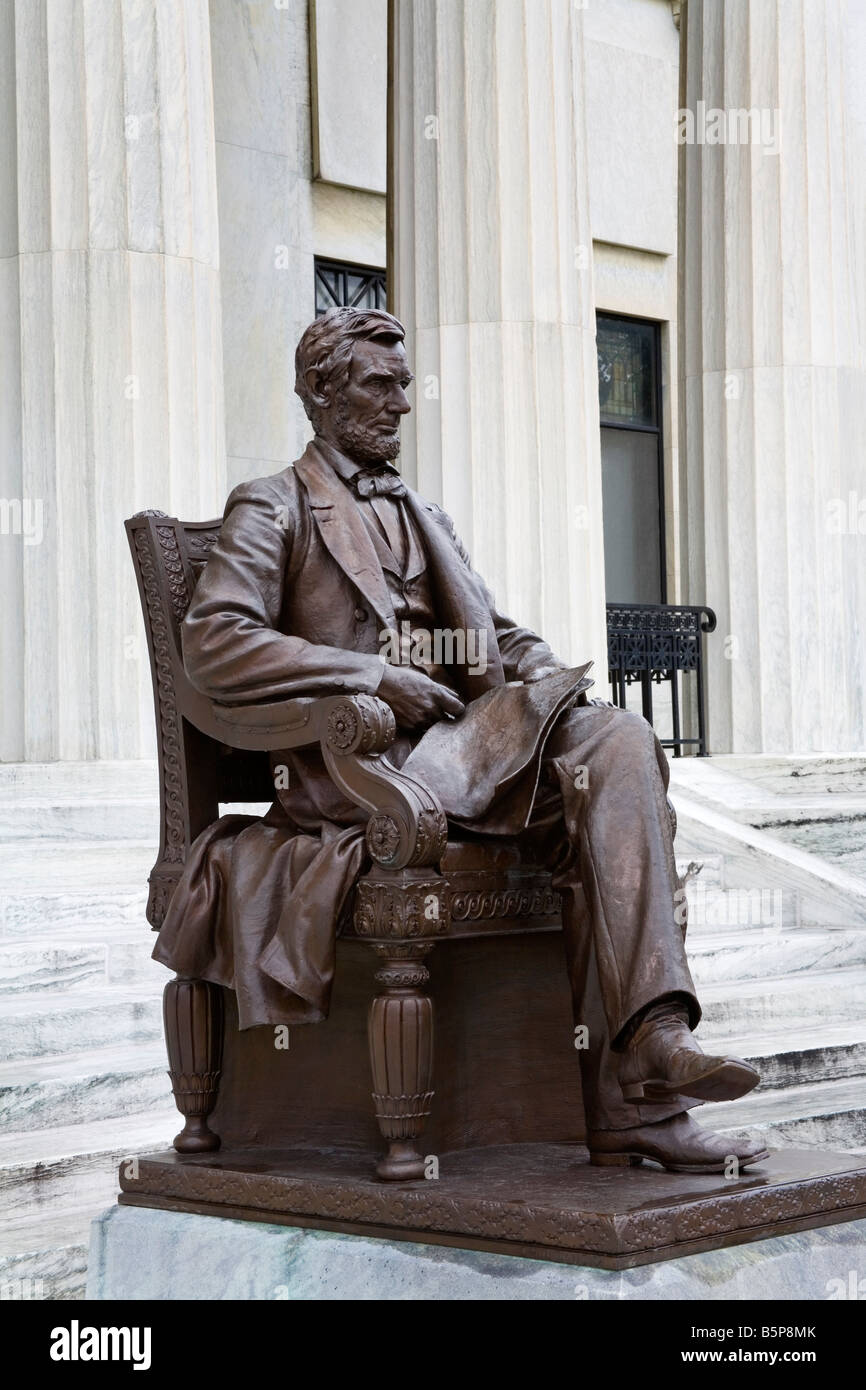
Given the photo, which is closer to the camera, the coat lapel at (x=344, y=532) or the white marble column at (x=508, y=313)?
the coat lapel at (x=344, y=532)

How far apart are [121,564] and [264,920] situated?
4.67 m

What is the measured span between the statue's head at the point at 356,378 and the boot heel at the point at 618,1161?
1825mm

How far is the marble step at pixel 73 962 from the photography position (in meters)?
7.08

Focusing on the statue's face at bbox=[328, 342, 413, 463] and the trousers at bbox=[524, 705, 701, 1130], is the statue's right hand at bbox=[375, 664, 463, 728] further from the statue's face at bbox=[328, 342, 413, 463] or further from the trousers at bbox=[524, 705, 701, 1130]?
the statue's face at bbox=[328, 342, 413, 463]

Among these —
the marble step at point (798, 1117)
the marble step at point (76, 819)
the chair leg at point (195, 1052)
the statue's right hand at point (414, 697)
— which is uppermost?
the statue's right hand at point (414, 697)

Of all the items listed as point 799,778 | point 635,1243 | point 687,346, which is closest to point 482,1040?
point 635,1243

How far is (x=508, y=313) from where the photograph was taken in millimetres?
10672

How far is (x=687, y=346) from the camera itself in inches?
514

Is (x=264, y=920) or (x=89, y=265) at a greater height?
(x=89, y=265)

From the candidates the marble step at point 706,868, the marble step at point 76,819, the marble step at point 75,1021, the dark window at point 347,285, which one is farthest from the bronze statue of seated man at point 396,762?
the dark window at point 347,285

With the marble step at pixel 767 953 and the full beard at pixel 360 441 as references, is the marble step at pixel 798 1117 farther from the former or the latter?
the full beard at pixel 360 441

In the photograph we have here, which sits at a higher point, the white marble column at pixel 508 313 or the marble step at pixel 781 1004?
the white marble column at pixel 508 313

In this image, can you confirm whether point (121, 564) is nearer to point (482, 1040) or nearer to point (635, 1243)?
point (482, 1040)

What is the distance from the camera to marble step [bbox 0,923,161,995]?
7082 mm
